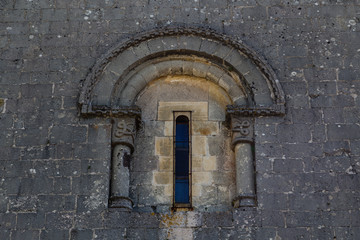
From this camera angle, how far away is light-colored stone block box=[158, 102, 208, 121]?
11.1 meters

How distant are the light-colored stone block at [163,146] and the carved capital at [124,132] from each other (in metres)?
0.39

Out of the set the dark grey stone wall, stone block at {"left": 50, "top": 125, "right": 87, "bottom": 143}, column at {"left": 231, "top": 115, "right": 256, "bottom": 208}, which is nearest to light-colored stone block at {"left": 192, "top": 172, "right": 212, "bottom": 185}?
column at {"left": 231, "top": 115, "right": 256, "bottom": 208}

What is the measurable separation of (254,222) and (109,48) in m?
3.69

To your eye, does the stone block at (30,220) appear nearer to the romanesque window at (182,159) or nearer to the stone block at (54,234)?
the stone block at (54,234)

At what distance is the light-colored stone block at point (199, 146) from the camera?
10.8 m

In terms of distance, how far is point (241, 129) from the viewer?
10.6 m

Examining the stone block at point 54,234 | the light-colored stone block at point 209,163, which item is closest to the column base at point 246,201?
the light-colored stone block at point 209,163

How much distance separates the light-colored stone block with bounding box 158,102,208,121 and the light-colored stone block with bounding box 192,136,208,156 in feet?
1.14

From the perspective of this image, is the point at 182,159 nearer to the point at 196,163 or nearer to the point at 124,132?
the point at 196,163

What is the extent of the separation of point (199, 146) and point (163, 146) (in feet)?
1.82

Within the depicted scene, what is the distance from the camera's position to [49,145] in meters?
10.5

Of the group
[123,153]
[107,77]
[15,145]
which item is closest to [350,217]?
[123,153]

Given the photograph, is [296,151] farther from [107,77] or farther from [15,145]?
[15,145]

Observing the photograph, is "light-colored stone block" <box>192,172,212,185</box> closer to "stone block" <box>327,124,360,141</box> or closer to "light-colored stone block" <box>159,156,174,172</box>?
"light-colored stone block" <box>159,156,174,172</box>
